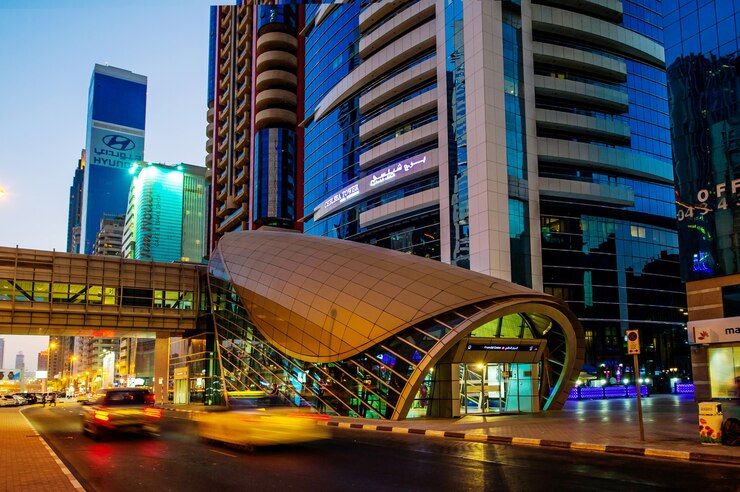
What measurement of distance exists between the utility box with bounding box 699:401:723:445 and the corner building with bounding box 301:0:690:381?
125 feet

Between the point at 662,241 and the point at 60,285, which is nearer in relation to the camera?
the point at 60,285

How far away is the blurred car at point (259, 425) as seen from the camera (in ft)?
57.7

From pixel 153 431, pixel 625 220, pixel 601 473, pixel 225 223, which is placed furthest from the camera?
pixel 225 223

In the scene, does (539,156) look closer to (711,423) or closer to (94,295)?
(94,295)

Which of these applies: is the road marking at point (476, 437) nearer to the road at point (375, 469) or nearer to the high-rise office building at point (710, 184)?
the road at point (375, 469)

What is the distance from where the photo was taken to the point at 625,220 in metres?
65.1

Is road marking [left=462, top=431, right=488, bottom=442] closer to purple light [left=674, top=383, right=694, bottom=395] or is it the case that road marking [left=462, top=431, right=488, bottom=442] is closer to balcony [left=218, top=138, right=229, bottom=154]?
purple light [left=674, top=383, right=694, bottom=395]

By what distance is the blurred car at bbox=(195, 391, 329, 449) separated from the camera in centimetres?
1758

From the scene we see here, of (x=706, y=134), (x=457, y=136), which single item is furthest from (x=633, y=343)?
(x=457, y=136)

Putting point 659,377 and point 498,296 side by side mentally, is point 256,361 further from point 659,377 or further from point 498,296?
point 659,377

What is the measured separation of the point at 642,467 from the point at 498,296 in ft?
54.2

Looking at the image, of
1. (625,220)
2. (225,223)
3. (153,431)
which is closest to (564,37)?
(625,220)

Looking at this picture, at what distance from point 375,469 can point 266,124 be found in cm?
10081

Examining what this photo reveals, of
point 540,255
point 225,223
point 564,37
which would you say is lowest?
point 540,255
